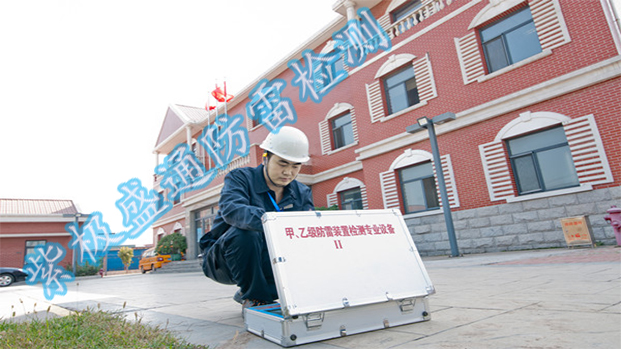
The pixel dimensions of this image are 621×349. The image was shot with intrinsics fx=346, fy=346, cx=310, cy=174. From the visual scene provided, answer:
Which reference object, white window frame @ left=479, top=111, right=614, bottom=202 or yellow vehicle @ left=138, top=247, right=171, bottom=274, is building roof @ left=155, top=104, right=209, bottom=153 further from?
white window frame @ left=479, top=111, right=614, bottom=202

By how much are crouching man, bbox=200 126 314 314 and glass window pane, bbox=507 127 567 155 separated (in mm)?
7783

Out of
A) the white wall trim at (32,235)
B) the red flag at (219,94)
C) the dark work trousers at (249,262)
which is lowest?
the dark work trousers at (249,262)

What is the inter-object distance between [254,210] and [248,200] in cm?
35

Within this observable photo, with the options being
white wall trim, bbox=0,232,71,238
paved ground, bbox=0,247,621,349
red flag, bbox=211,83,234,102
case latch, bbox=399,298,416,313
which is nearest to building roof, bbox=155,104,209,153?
red flag, bbox=211,83,234,102

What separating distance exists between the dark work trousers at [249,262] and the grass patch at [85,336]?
1.82 feet

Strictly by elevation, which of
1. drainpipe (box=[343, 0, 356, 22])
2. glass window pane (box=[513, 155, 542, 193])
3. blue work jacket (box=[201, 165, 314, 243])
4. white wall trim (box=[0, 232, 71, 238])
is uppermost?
drainpipe (box=[343, 0, 356, 22])

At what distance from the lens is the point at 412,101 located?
1112 cm

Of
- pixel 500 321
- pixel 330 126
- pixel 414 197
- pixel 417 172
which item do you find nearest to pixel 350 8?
pixel 330 126

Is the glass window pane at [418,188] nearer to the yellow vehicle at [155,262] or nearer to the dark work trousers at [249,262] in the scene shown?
the dark work trousers at [249,262]

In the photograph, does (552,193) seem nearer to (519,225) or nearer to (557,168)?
(557,168)

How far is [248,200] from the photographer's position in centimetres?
253

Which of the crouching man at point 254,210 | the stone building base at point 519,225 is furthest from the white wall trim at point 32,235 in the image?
the crouching man at point 254,210

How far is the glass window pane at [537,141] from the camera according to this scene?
800 cm

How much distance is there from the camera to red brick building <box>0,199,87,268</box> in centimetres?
2278
